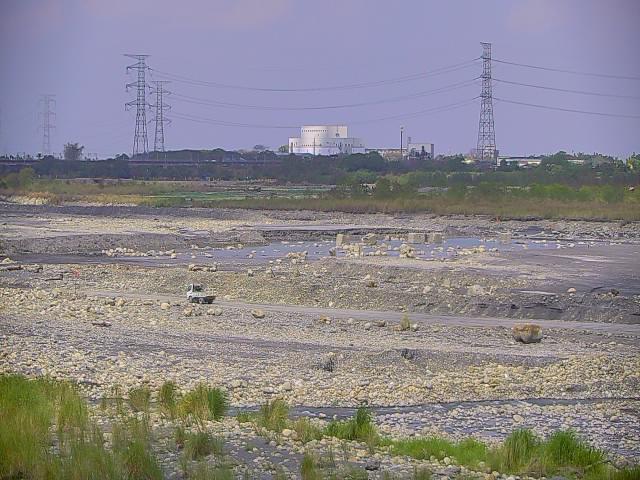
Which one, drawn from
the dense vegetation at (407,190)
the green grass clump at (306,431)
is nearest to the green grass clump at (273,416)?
the green grass clump at (306,431)

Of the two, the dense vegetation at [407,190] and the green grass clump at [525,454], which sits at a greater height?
the dense vegetation at [407,190]

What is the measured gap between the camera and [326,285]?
32.3 metres

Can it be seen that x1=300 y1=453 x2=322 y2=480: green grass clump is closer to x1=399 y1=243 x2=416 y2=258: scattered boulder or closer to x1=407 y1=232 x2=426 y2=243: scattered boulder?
x1=399 y1=243 x2=416 y2=258: scattered boulder

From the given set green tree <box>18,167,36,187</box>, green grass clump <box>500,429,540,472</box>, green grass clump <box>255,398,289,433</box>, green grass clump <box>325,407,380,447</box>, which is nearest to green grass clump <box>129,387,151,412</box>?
green grass clump <box>255,398,289,433</box>

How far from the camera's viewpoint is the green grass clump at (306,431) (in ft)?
46.3

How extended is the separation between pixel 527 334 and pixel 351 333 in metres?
3.73

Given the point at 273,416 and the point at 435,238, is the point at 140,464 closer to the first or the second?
the point at 273,416

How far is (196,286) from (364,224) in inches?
1400

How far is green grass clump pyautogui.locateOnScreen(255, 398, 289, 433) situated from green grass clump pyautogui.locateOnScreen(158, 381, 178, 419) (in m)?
1.16

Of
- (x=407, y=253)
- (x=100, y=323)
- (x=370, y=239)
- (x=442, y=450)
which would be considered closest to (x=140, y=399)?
(x=442, y=450)

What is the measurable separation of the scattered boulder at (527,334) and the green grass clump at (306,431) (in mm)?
9792

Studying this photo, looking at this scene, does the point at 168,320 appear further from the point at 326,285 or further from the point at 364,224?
the point at 364,224

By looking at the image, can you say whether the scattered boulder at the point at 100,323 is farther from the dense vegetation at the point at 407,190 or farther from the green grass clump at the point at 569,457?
the dense vegetation at the point at 407,190

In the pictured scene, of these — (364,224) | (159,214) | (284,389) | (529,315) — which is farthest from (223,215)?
(284,389)
